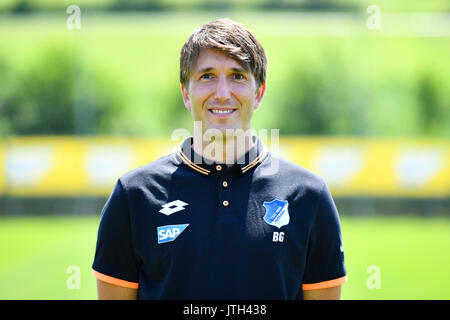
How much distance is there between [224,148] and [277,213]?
285 mm

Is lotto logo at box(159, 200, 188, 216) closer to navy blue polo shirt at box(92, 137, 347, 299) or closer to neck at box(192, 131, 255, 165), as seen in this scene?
navy blue polo shirt at box(92, 137, 347, 299)

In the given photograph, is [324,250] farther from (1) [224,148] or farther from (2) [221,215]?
(1) [224,148]

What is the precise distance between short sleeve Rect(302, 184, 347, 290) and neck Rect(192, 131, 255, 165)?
0.31 m

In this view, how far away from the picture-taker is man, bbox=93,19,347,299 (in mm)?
1856

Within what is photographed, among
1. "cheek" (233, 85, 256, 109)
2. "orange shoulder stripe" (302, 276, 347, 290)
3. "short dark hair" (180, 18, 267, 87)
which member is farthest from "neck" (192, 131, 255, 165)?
"orange shoulder stripe" (302, 276, 347, 290)

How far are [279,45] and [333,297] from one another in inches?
729

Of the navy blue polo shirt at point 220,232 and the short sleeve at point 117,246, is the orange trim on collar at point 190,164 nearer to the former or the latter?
the navy blue polo shirt at point 220,232

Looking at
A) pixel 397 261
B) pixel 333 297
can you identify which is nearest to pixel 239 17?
pixel 397 261

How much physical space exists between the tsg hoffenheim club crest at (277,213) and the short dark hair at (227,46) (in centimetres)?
43

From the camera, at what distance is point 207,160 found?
201 cm

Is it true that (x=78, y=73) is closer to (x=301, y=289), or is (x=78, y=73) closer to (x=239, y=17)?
(x=239, y=17)

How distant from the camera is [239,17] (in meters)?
14.7

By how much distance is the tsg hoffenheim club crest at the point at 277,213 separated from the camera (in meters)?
1.91

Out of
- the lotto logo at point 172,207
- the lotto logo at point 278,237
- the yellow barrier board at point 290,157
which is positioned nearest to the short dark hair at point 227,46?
the lotto logo at point 172,207
